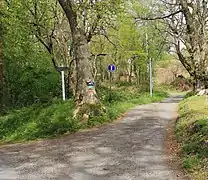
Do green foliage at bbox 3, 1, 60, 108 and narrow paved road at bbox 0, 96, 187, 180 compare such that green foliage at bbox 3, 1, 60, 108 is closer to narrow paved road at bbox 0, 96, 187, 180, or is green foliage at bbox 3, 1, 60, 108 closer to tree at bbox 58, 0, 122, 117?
tree at bbox 58, 0, 122, 117

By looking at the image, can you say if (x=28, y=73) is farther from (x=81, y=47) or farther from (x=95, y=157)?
(x=95, y=157)

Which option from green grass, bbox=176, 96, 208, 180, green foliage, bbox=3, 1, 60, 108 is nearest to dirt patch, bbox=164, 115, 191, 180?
green grass, bbox=176, 96, 208, 180

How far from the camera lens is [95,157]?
1001 cm

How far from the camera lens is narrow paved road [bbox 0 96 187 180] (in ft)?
27.1

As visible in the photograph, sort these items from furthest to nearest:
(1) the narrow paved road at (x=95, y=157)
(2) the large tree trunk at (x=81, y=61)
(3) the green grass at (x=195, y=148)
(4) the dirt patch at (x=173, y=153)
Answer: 1. (2) the large tree trunk at (x=81, y=61)
2. (1) the narrow paved road at (x=95, y=157)
3. (4) the dirt patch at (x=173, y=153)
4. (3) the green grass at (x=195, y=148)

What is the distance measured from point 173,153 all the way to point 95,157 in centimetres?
204

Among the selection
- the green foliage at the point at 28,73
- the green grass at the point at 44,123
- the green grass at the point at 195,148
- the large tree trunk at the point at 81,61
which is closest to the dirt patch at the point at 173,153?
the green grass at the point at 195,148

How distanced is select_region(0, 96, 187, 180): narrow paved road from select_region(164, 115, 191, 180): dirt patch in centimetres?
14

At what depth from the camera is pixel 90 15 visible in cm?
1934

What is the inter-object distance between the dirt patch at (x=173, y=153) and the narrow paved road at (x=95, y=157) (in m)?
0.14

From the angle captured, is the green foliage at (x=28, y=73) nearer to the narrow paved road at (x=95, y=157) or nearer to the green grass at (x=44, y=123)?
the green grass at (x=44, y=123)

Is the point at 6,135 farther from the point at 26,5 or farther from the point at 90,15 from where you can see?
the point at 26,5

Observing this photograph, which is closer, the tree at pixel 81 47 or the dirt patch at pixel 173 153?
the dirt patch at pixel 173 153

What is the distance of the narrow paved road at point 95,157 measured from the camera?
325 inches
